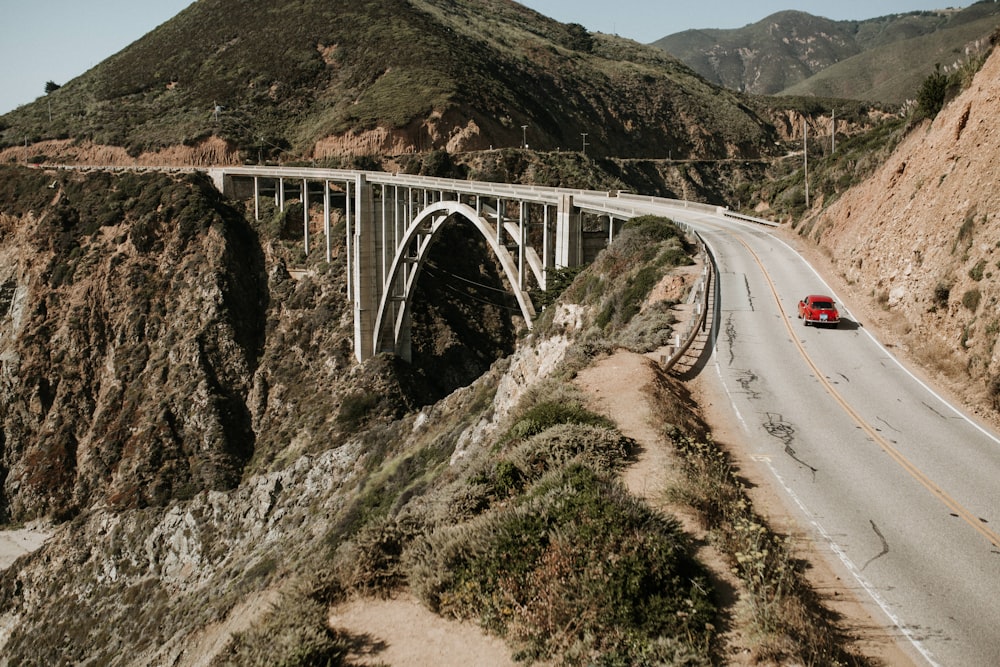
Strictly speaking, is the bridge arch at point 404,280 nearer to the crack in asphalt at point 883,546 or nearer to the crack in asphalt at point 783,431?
the crack in asphalt at point 783,431

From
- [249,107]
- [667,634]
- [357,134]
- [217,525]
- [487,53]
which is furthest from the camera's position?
[487,53]

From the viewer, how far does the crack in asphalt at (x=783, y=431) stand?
13.2 metres

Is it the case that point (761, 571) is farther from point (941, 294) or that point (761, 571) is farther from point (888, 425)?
point (941, 294)

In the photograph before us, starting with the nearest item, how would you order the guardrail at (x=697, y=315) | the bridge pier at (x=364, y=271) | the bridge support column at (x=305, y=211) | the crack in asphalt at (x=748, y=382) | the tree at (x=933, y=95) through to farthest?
the crack in asphalt at (x=748, y=382), the guardrail at (x=697, y=315), the tree at (x=933, y=95), the bridge pier at (x=364, y=271), the bridge support column at (x=305, y=211)

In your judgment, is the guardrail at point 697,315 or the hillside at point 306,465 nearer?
the hillside at point 306,465

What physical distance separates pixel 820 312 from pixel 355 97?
7383 cm

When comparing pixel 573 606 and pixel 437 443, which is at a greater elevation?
pixel 573 606

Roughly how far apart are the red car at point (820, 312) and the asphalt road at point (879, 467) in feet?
1.23

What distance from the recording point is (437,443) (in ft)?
98.4

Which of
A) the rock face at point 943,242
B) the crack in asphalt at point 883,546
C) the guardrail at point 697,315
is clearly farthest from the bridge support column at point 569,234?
the crack in asphalt at point 883,546

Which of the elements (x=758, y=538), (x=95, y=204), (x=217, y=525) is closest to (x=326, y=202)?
(x=95, y=204)

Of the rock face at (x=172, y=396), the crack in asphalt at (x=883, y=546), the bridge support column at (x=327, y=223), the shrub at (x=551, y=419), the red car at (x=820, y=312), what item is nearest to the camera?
the crack in asphalt at (x=883, y=546)

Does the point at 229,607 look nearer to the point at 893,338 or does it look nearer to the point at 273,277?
the point at 893,338

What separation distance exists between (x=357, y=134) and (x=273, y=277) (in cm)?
2170
